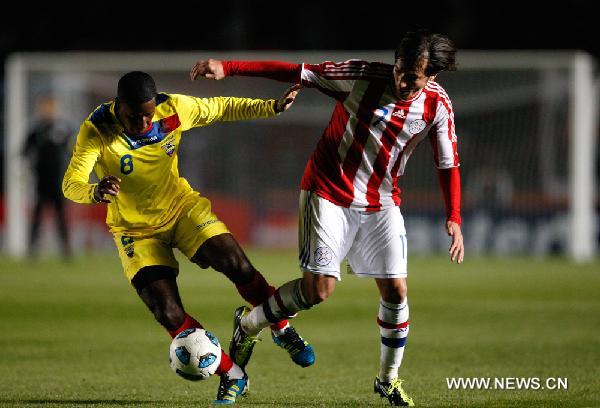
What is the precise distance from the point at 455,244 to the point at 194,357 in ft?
5.32

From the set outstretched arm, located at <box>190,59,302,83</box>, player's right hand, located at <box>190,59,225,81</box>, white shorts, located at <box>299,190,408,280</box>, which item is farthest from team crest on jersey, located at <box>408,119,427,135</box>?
player's right hand, located at <box>190,59,225,81</box>

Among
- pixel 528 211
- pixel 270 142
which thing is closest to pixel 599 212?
pixel 528 211

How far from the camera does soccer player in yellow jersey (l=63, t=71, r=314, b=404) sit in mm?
7016

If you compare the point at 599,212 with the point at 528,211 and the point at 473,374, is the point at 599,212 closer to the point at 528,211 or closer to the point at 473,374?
the point at 528,211

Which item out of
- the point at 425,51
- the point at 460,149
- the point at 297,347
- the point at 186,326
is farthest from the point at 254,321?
the point at 460,149

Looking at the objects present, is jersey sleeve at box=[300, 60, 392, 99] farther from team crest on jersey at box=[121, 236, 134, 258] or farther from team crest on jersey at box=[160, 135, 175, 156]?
team crest on jersey at box=[121, 236, 134, 258]

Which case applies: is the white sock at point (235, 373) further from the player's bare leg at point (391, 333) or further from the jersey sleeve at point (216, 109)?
the jersey sleeve at point (216, 109)

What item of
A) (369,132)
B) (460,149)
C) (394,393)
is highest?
(460,149)

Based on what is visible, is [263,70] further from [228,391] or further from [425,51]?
[228,391]

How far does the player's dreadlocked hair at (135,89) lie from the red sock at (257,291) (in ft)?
4.41
